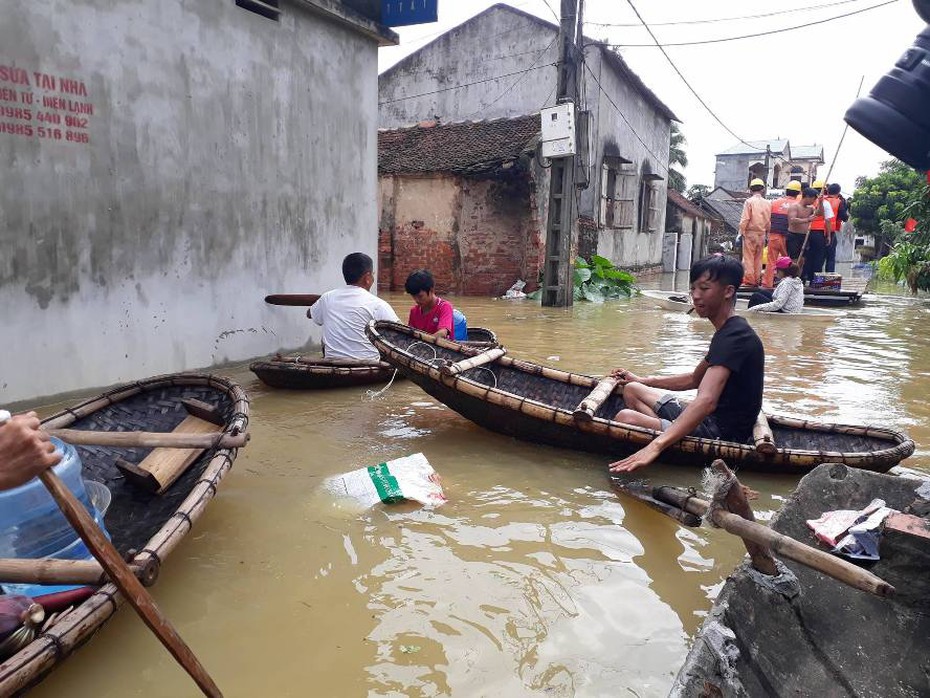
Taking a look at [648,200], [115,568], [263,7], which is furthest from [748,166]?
[115,568]

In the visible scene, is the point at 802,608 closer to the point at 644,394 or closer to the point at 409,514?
the point at 409,514

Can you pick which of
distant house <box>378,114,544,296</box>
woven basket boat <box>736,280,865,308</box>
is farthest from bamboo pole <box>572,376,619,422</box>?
distant house <box>378,114,544,296</box>

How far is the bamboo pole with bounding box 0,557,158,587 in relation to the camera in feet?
6.16

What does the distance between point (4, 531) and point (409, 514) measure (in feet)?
5.54

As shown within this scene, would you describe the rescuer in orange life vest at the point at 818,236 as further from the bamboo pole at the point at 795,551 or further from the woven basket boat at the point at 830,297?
the bamboo pole at the point at 795,551

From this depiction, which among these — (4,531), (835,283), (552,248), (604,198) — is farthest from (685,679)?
(604,198)

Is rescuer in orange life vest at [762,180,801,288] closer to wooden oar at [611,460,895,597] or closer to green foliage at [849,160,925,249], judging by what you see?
wooden oar at [611,460,895,597]

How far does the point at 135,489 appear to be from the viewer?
3.24 metres

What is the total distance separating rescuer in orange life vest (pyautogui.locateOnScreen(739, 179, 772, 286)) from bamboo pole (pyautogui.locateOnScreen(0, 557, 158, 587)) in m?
12.3

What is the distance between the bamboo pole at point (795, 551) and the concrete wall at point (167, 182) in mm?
4867

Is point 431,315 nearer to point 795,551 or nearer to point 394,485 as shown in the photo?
point 394,485

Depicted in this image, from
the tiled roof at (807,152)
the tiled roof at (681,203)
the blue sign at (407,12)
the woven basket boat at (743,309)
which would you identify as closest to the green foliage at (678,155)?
the tiled roof at (681,203)

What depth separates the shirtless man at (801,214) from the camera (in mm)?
12234

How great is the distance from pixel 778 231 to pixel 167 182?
1077cm
